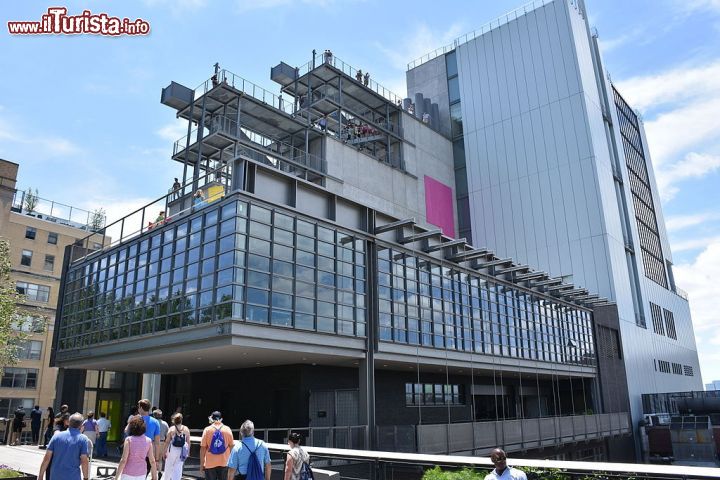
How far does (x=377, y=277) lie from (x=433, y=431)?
636 cm

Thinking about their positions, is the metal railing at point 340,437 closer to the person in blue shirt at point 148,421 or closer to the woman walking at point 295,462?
the person in blue shirt at point 148,421

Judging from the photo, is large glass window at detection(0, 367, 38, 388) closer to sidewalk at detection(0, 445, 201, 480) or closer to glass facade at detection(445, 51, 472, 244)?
sidewalk at detection(0, 445, 201, 480)

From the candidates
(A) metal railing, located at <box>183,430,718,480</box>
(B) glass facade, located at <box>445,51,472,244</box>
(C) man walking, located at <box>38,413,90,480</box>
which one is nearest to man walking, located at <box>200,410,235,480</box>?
(A) metal railing, located at <box>183,430,718,480</box>

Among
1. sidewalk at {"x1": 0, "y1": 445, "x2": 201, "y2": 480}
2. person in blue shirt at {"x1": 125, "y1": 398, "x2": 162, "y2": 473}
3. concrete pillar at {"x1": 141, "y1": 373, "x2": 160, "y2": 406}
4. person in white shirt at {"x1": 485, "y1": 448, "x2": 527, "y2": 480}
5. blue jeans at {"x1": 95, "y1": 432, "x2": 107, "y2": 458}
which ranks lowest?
sidewalk at {"x1": 0, "y1": 445, "x2": 201, "y2": 480}

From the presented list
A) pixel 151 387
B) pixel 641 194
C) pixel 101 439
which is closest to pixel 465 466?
pixel 101 439

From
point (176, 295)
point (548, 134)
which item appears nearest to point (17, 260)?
point (176, 295)

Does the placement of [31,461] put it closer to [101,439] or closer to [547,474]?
[101,439]

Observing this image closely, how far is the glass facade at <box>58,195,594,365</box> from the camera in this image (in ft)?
61.1

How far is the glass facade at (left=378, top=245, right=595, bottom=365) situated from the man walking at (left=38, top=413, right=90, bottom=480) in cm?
1552

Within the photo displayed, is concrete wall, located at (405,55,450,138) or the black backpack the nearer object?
the black backpack

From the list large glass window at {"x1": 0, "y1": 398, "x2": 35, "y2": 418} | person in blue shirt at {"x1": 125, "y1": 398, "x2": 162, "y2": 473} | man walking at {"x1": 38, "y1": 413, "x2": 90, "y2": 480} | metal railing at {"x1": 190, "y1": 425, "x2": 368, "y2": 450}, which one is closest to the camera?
man walking at {"x1": 38, "y1": 413, "x2": 90, "y2": 480}

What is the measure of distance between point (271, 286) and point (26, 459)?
946 cm

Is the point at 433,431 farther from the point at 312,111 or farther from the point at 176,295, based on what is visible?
the point at 312,111

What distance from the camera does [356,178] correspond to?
3934cm
